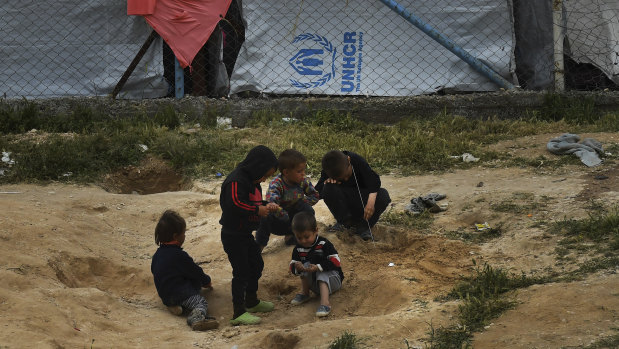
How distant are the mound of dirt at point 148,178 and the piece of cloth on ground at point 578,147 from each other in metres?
3.65

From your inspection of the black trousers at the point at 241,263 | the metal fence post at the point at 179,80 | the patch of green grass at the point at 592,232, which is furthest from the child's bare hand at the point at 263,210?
the metal fence post at the point at 179,80

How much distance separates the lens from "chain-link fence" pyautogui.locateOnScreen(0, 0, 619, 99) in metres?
9.12

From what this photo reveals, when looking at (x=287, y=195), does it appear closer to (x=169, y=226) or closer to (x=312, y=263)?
(x=312, y=263)

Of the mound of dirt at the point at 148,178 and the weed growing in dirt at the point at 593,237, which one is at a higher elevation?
the weed growing in dirt at the point at 593,237

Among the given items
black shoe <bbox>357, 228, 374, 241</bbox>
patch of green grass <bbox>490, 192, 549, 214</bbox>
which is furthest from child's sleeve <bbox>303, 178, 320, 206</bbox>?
patch of green grass <bbox>490, 192, 549, 214</bbox>

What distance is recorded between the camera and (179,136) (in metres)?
8.27

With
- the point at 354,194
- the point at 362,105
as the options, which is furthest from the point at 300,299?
the point at 362,105

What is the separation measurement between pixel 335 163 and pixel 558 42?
15.6 ft

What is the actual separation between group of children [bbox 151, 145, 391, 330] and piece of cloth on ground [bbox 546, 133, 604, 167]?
101 inches

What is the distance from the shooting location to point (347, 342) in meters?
3.83

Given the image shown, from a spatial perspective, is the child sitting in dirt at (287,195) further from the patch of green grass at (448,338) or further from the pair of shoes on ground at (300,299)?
the patch of green grass at (448,338)

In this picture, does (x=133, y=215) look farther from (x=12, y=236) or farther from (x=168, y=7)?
(x=168, y=7)

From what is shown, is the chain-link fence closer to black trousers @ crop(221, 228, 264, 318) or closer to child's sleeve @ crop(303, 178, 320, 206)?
child's sleeve @ crop(303, 178, 320, 206)

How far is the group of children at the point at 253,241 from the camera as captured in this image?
4.66 m
